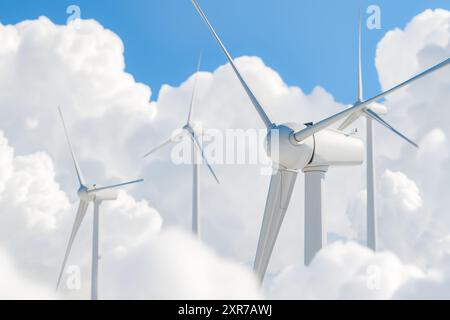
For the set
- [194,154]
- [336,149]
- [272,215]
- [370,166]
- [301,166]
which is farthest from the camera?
[194,154]

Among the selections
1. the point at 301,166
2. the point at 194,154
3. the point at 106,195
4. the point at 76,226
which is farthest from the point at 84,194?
the point at 301,166

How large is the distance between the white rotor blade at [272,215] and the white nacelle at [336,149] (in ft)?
3.43

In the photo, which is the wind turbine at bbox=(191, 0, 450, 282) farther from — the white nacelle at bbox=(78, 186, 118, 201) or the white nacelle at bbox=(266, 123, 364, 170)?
the white nacelle at bbox=(78, 186, 118, 201)

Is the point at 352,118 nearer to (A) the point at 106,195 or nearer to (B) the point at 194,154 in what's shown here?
(B) the point at 194,154

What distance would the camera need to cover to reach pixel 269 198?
20.2 m

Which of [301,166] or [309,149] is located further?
[301,166]

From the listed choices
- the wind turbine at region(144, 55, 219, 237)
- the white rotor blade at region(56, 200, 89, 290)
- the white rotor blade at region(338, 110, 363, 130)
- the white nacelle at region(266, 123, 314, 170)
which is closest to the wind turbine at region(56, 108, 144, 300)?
the white rotor blade at region(56, 200, 89, 290)

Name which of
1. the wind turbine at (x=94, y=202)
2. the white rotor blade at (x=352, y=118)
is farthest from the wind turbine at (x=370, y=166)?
the wind turbine at (x=94, y=202)

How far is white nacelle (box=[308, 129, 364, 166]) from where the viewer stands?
19.7 metres

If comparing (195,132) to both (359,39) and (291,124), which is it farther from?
(291,124)

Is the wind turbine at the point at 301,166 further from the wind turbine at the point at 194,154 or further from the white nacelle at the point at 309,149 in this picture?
the wind turbine at the point at 194,154

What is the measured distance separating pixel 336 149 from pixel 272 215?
314cm

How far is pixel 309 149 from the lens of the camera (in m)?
19.4

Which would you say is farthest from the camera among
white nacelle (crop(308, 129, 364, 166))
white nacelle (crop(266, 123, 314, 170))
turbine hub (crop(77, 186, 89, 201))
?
turbine hub (crop(77, 186, 89, 201))
